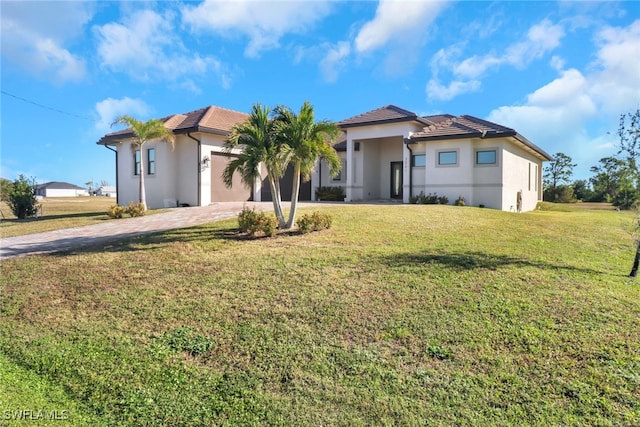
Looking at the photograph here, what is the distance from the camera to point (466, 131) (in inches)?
749

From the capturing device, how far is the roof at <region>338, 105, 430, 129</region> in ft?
67.6

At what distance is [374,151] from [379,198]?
3058 millimetres

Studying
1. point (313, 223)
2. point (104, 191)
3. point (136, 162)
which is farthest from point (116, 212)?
point (104, 191)

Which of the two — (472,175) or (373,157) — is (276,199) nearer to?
(472,175)

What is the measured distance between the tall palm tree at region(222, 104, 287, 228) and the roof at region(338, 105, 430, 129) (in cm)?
1201

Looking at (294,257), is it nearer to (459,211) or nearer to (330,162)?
(330,162)

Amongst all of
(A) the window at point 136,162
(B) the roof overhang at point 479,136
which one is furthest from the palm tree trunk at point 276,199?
(A) the window at point 136,162

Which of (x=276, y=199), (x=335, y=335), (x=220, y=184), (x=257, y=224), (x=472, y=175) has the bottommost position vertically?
(x=335, y=335)

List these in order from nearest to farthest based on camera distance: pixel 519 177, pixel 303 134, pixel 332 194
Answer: pixel 303 134 → pixel 519 177 → pixel 332 194

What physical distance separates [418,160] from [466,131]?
3082 millimetres

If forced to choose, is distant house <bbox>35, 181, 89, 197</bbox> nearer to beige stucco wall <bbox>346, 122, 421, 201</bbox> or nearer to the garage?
the garage

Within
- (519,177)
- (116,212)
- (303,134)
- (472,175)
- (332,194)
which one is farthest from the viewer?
(332,194)

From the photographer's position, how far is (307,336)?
485cm

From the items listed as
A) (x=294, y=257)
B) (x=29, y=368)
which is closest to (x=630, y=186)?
(x=294, y=257)
